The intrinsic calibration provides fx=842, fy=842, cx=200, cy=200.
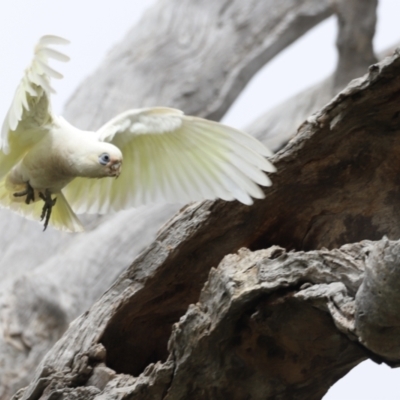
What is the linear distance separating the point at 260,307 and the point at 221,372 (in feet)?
0.44

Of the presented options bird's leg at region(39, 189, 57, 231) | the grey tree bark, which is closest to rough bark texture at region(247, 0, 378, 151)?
bird's leg at region(39, 189, 57, 231)

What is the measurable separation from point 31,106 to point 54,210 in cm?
37

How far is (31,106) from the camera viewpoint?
1.75m

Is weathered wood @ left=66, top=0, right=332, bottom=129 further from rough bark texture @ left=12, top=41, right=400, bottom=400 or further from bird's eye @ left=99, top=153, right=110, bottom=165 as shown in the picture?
rough bark texture @ left=12, top=41, right=400, bottom=400

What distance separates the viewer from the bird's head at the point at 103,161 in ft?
5.65

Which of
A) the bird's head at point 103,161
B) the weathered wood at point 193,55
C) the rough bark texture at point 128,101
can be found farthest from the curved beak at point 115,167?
the weathered wood at point 193,55

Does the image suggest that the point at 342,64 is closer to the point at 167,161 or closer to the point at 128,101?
the point at 128,101

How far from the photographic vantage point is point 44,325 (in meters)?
2.53

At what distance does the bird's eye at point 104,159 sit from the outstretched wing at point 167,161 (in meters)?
0.12

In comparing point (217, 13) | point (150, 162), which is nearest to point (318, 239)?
point (150, 162)

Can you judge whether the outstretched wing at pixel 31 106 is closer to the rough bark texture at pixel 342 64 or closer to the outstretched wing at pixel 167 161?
the outstretched wing at pixel 167 161

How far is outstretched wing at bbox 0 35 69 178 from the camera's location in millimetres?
1570

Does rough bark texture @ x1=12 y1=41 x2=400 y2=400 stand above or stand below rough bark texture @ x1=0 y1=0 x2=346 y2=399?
below

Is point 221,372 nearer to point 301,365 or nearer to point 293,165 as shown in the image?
point 301,365
